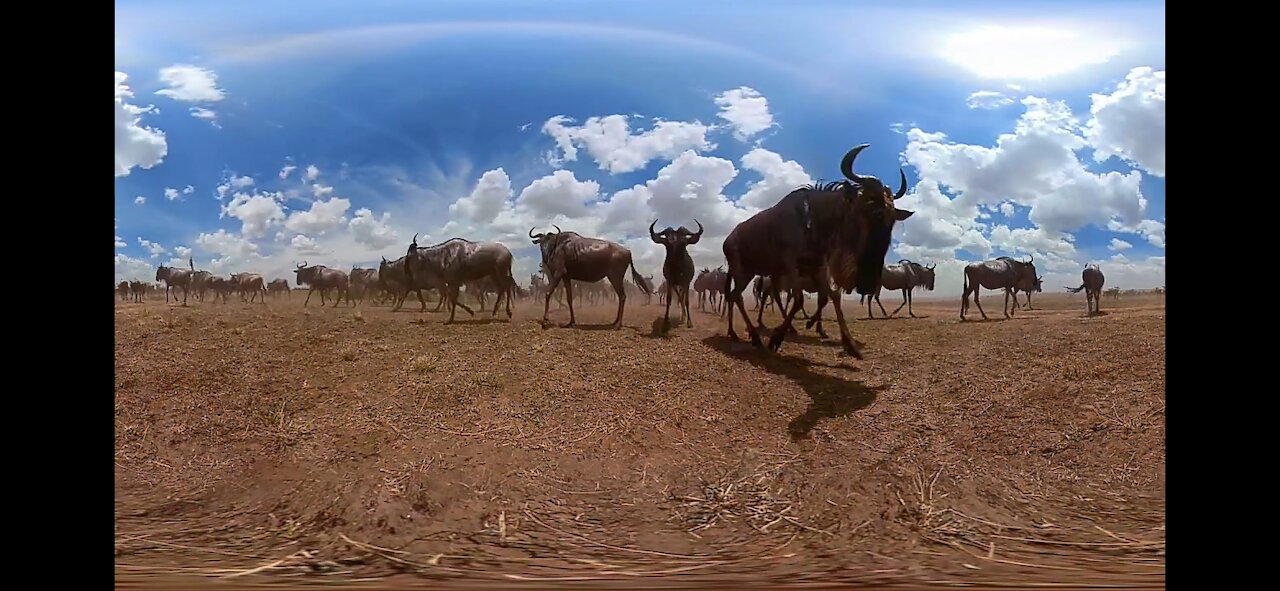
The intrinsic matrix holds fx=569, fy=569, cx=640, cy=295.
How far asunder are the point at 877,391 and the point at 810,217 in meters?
1.27

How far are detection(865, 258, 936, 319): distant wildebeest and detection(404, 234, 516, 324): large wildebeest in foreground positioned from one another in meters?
2.80

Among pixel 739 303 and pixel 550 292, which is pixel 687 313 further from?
pixel 550 292

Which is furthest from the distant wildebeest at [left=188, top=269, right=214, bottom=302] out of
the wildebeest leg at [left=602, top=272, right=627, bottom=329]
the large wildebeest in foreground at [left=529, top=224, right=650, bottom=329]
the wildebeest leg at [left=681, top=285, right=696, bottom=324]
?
the wildebeest leg at [left=681, top=285, right=696, bottom=324]

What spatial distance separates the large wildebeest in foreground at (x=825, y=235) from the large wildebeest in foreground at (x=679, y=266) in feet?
1.92

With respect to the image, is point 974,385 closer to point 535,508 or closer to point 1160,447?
point 1160,447

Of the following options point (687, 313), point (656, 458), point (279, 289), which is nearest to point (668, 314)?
point (687, 313)

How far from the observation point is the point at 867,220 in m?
3.60

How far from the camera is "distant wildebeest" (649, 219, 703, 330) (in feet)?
16.1

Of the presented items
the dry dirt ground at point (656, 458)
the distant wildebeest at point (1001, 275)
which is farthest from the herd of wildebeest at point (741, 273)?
the dry dirt ground at point (656, 458)

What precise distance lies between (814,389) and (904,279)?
0.98m

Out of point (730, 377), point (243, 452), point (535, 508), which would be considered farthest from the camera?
point (730, 377)
